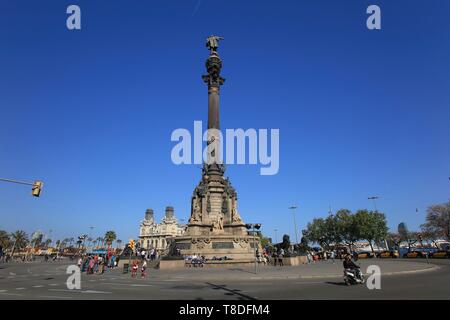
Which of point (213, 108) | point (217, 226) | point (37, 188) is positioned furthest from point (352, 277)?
point (213, 108)

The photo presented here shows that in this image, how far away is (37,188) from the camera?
1952 cm

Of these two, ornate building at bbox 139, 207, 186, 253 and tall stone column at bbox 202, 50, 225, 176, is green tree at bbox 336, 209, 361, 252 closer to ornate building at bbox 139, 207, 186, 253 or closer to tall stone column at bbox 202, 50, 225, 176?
tall stone column at bbox 202, 50, 225, 176

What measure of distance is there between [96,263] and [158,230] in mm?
132328

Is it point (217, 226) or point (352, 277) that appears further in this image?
point (217, 226)

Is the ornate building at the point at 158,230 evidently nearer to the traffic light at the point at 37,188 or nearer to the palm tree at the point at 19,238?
the palm tree at the point at 19,238

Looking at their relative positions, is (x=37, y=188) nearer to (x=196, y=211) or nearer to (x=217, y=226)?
(x=196, y=211)

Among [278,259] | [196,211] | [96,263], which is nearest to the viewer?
[96,263]

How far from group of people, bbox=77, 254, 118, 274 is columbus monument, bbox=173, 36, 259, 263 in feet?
26.2

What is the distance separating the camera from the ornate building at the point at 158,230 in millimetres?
150000

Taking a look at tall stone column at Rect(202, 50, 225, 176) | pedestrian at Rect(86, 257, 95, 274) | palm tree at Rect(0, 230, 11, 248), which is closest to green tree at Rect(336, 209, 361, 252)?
tall stone column at Rect(202, 50, 225, 176)

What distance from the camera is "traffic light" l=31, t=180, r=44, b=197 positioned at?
63.6 ft
